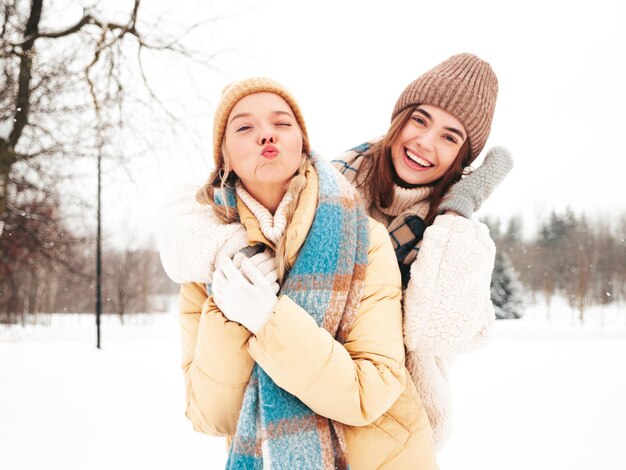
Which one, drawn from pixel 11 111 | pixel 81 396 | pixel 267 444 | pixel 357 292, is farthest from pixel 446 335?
pixel 81 396

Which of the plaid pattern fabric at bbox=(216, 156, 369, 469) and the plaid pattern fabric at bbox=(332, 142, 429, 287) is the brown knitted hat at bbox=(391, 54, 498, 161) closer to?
the plaid pattern fabric at bbox=(332, 142, 429, 287)

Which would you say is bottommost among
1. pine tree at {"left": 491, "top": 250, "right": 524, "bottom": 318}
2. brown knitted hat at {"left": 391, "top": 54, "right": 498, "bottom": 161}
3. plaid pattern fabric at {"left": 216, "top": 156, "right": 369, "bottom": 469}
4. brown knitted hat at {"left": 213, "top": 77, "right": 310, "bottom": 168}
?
pine tree at {"left": 491, "top": 250, "right": 524, "bottom": 318}

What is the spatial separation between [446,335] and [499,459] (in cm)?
413

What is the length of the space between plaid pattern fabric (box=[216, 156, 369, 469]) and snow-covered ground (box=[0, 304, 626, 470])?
3647 millimetres

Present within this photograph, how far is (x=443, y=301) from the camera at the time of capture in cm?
128

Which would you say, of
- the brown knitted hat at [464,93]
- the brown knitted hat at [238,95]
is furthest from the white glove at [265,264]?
the brown knitted hat at [464,93]

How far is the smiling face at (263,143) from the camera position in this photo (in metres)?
1.23

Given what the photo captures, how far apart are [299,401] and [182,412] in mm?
5144

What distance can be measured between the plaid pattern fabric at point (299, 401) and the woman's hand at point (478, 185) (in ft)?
1.37

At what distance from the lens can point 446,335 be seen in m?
1.28

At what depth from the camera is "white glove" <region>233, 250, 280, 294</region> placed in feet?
3.75

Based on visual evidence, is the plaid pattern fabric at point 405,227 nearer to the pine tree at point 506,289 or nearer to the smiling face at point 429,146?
the smiling face at point 429,146

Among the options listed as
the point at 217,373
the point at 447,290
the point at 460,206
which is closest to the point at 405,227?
the point at 460,206

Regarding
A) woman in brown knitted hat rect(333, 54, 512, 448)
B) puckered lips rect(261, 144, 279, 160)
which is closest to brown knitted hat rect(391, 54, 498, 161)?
woman in brown knitted hat rect(333, 54, 512, 448)
